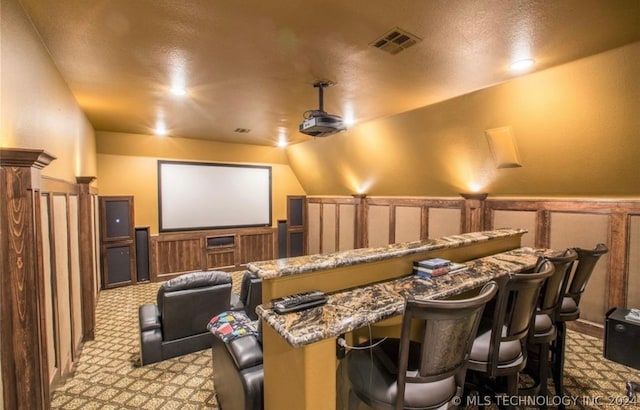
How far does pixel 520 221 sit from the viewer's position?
169 inches

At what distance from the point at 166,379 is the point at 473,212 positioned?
180 inches

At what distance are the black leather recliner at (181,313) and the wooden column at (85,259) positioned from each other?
0.83 m

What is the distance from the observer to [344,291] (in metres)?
1.81

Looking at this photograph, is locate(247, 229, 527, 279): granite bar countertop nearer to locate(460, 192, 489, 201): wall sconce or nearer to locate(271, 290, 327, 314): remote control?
locate(271, 290, 327, 314): remote control

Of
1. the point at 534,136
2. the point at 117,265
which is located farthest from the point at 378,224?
the point at 117,265

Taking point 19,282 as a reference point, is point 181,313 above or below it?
below

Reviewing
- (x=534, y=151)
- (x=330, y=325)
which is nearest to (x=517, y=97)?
(x=534, y=151)

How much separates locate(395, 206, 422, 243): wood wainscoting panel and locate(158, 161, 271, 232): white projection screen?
10.9 feet

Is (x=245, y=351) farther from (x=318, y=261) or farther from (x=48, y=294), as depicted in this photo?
(x=48, y=294)

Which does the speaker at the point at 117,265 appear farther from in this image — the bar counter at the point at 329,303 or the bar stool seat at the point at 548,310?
the bar stool seat at the point at 548,310

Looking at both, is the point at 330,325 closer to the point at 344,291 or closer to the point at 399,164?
the point at 344,291

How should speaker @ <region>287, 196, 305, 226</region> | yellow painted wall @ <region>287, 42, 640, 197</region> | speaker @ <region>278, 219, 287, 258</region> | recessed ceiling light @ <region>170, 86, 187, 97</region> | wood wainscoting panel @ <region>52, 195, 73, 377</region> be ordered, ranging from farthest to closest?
speaker @ <region>287, 196, 305, 226</region> < speaker @ <region>278, 219, 287, 258</region> < recessed ceiling light @ <region>170, 86, 187, 97</region> < yellow painted wall @ <region>287, 42, 640, 197</region> < wood wainscoting panel @ <region>52, 195, 73, 377</region>

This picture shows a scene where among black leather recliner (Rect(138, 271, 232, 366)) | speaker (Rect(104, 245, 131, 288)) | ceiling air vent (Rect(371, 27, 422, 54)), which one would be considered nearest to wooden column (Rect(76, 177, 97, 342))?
black leather recliner (Rect(138, 271, 232, 366))

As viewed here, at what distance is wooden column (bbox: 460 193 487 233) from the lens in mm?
4652
